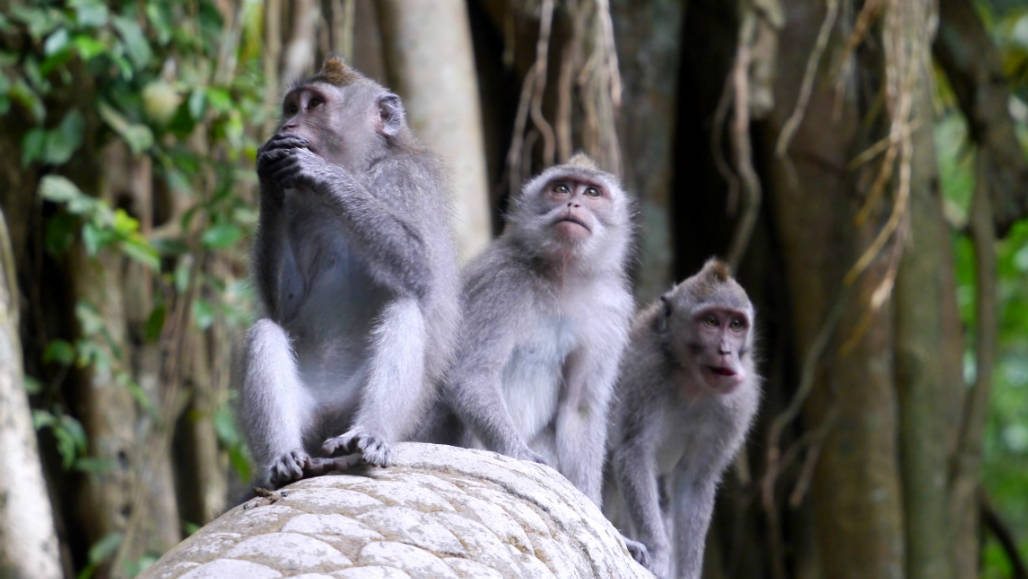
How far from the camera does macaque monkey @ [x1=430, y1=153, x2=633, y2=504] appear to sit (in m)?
5.05

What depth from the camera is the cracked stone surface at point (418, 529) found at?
324 centimetres

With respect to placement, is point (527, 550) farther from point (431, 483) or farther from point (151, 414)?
point (151, 414)

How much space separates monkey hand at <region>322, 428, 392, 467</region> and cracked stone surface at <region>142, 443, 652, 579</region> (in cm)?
4

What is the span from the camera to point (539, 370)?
5.19 metres

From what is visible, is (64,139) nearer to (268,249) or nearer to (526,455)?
(268,249)

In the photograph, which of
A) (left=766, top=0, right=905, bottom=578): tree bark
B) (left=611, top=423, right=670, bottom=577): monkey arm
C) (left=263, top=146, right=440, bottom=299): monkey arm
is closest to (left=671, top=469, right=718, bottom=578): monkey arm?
(left=611, top=423, right=670, bottom=577): monkey arm

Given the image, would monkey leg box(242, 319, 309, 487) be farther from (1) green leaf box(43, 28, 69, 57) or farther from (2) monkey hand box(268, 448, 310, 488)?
(1) green leaf box(43, 28, 69, 57)

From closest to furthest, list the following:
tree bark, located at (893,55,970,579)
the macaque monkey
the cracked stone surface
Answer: the cracked stone surface
the macaque monkey
tree bark, located at (893,55,970,579)

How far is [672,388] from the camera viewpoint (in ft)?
18.9

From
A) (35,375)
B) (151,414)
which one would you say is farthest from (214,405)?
(35,375)

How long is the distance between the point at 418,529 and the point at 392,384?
90 centimetres

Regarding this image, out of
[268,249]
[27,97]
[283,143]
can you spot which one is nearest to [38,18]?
[27,97]

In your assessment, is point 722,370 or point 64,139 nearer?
point 722,370

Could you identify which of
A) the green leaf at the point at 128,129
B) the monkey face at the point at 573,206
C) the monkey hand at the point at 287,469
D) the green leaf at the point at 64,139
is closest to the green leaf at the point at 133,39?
the green leaf at the point at 128,129
